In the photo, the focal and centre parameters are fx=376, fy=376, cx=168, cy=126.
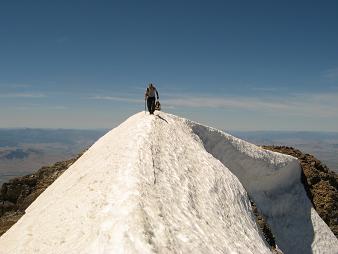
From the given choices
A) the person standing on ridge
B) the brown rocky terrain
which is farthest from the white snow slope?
the brown rocky terrain

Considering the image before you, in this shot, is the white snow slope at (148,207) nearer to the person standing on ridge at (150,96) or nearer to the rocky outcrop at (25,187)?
the person standing on ridge at (150,96)

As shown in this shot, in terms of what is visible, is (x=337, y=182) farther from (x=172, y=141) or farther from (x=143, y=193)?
(x=143, y=193)

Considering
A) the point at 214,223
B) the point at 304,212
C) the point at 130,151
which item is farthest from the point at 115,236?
the point at 304,212

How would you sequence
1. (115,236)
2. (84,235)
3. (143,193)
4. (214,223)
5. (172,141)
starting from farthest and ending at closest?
(172,141)
(214,223)
(143,193)
(84,235)
(115,236)

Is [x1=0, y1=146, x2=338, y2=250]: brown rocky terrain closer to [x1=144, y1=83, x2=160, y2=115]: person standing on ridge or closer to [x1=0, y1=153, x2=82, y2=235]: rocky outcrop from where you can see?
[x1=0, y1=153, x2=82, y2=235]: rocky outcrop

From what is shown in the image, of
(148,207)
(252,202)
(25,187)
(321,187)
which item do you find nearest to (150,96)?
(252,202)

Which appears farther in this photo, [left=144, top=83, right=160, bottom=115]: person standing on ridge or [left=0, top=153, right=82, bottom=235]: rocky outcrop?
[left=0, top=153, right=82, bottom=235]: rocky outcrop

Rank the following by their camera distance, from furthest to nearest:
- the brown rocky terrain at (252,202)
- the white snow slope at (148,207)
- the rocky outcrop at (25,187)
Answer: the rocky outcrop at (25,187) < the brown rocky terrain at (252,202) < the white snow slope at (148,207)

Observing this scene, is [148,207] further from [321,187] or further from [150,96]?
[321,187]

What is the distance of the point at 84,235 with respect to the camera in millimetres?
12906

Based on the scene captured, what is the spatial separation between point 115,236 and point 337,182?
44162mm

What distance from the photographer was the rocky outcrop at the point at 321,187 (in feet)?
135

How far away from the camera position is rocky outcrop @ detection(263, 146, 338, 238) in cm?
4107

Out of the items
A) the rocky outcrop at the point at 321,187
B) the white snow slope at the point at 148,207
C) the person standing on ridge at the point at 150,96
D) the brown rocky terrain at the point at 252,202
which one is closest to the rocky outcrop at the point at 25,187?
the brown rocky terrain at the point at 252,202
